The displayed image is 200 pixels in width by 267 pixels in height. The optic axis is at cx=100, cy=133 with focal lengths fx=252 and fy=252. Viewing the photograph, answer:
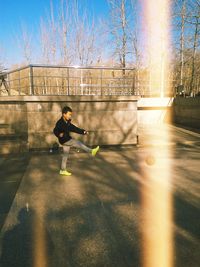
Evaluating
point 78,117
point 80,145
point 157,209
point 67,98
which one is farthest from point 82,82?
point 157,209

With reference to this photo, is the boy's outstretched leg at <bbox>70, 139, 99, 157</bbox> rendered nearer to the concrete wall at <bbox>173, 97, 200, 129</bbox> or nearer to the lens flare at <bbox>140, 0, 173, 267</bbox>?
the lens flare at <bbox>140, 0, 173, 267</bbox>

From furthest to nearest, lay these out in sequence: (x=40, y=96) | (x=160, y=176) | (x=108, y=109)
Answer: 1. (x=108, y=109)
2. (x=40, y=96)
3. (x=160, y=176)

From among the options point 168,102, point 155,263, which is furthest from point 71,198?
point 168,102

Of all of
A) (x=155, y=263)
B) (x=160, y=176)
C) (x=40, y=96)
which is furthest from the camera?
(x=40, y=96)

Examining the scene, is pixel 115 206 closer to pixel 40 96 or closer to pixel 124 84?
pixel 40 96

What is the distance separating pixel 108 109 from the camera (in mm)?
9617

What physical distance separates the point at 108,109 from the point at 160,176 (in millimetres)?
4164

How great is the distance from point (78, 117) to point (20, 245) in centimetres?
647

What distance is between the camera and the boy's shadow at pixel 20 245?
296 centimetres

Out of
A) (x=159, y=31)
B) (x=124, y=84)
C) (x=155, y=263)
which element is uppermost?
(x=159, y=31)

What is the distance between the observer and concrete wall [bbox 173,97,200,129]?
45.7ft

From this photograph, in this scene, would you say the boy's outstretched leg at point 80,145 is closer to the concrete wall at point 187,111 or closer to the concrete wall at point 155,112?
the concrete wall at point 187,111

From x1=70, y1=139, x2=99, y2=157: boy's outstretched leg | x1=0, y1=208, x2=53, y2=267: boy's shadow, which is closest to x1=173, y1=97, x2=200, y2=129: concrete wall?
x1=70, y1=139, x2=99, y2=157: boy's outstretched leg

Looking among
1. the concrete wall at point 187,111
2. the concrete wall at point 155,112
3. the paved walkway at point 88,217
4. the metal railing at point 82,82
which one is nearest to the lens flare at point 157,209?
the paved walkway at point 88,217
